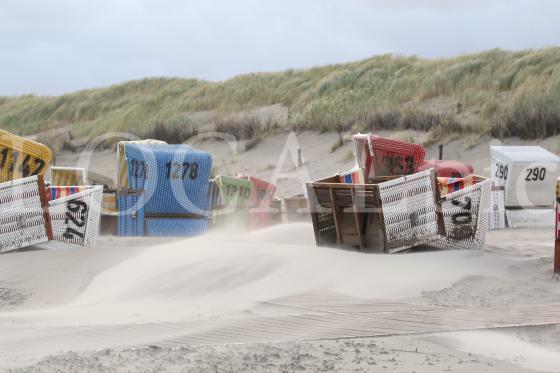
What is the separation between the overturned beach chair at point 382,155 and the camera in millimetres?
13875

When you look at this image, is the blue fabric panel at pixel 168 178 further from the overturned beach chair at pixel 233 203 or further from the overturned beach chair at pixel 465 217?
the overturned beach chair at pixel 465 217

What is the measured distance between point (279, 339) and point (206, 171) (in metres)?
8.86

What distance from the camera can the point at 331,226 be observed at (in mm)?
12141

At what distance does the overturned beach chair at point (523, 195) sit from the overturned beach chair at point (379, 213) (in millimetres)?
5652

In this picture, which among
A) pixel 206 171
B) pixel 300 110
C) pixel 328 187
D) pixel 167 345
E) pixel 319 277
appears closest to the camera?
pixel 167 345

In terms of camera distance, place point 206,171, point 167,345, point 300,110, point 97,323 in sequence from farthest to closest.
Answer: point 300,110
point 206,171
point 97,323
point 167,345

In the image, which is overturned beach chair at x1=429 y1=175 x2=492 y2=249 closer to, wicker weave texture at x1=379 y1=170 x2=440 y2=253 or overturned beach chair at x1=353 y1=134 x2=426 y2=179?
wicker weave texture at x1=379 y1=170 x2=440 y2=253

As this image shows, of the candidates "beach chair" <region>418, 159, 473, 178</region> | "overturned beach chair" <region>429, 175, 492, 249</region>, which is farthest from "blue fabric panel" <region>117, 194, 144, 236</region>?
"beach chair" <region>418, 159, 473, 178</region>

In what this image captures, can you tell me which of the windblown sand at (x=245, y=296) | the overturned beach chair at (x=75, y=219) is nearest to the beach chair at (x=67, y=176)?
the windblown sand at (x=245, y=296)

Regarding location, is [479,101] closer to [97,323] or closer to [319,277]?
[319,277]

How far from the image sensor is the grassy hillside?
28.8m

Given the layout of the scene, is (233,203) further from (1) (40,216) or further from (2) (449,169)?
(1) (40,216)

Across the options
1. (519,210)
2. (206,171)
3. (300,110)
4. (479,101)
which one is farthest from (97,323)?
(300,110)

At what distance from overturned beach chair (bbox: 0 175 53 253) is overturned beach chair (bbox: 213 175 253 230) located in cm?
499
